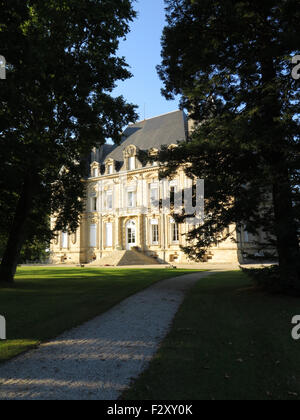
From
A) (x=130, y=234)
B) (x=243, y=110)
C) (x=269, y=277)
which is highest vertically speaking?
(x=243, y=110)

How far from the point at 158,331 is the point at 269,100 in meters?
6.95

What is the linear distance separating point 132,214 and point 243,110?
97.1 feet

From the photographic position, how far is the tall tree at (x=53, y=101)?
9328mm

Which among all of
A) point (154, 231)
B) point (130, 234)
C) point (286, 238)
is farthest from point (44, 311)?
point (130, 234)

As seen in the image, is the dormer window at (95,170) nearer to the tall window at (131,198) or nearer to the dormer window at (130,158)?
the dormer window at (130,158)

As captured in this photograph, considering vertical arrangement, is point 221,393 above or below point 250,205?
below

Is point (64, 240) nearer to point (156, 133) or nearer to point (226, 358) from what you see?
point (156, 133)

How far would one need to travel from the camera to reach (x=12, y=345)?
5.22 metres

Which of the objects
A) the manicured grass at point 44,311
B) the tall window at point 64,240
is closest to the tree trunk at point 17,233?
the manicured grass at point 44,311

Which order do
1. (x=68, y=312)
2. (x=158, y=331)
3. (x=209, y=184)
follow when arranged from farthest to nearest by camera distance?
(x=209, y=184), (x=68, y=312), (x=158, y=331)

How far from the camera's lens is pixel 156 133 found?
40.5 metres

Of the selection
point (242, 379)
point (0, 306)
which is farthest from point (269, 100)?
point (0, 306)

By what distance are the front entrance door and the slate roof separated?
359 inches
